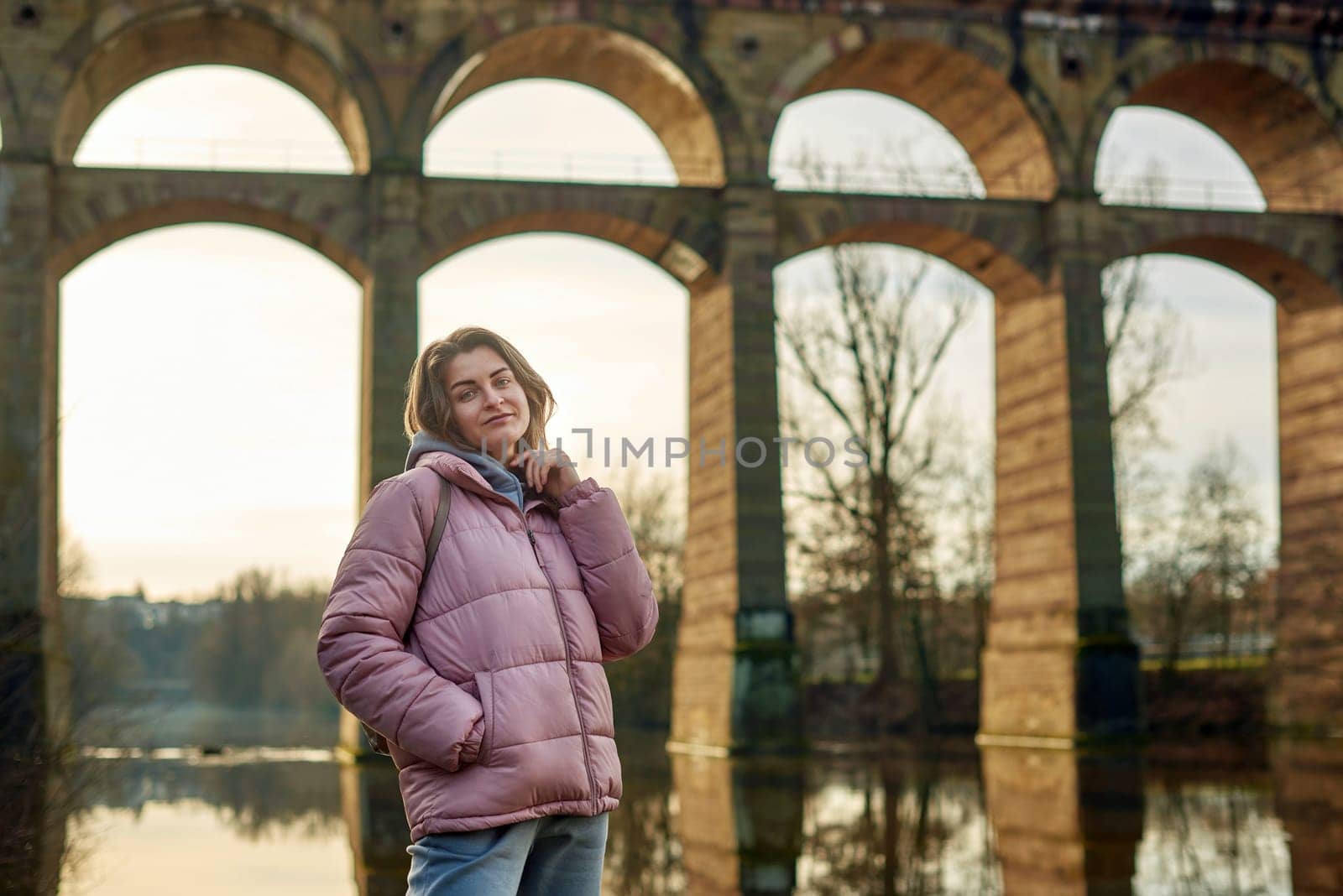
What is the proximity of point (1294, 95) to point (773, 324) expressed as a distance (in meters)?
10.7

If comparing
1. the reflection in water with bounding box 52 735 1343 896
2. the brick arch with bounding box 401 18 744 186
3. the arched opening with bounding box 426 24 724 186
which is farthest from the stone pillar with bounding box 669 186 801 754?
the reflection in water with bounding box 52 735 1343 896

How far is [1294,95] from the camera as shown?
26.1m

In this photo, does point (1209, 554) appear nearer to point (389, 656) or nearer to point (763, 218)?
point (763, 218)

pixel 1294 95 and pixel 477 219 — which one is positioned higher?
pixel 1294 95

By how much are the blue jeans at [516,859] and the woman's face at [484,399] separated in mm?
811

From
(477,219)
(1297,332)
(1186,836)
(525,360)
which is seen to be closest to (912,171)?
(1297,332)

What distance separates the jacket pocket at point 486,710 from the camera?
286cm

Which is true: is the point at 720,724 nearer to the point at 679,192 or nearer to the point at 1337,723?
the point at 679,192

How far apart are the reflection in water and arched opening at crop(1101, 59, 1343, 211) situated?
1191 centimetres

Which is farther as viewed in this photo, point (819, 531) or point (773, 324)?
point (819, 531)

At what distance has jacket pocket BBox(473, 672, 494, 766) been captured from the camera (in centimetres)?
286

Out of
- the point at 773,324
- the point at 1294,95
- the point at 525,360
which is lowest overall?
the point at 525,360

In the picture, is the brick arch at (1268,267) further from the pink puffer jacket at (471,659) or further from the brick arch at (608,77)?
the pink puffer jacket at (471,659)

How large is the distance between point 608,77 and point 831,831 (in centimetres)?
1641
